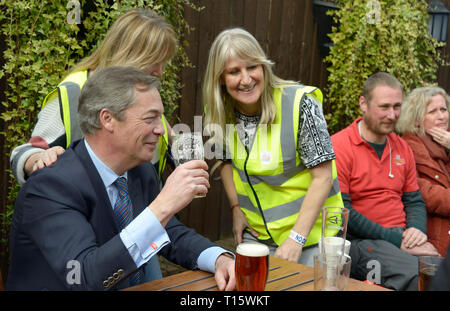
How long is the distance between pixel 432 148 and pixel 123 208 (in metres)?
2.45

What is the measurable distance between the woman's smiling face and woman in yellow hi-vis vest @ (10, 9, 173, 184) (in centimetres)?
29

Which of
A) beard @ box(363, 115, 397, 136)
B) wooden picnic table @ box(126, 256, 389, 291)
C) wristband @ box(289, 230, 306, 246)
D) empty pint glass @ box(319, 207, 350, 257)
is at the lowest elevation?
wristband @ box(289, 230, 306, 246)

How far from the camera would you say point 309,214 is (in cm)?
212

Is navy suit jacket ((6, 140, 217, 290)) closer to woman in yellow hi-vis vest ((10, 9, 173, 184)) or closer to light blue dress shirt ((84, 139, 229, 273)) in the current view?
light blue dress shirt ((84, 139, 229, 273))

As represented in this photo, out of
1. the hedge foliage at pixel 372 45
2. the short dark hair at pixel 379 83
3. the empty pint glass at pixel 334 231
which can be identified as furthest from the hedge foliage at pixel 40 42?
the hedge foliage at pixel 372 45

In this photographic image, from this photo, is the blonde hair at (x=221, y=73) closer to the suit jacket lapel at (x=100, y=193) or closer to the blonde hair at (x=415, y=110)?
the suit jacket lapel at (x=100, y=193)

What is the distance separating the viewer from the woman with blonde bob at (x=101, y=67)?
1903 mm

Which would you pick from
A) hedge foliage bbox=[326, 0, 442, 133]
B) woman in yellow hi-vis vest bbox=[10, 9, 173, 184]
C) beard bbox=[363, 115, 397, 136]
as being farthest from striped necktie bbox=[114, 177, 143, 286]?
hedge foliage bbox=[326, 0, 442, 133]

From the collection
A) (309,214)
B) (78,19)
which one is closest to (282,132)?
(309,214)

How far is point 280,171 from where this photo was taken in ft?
7.29

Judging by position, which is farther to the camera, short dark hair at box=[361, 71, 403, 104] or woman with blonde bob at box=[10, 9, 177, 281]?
short dark hair at box=[361, 71, 403, 104]

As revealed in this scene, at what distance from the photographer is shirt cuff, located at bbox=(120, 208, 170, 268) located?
1.37 metres
